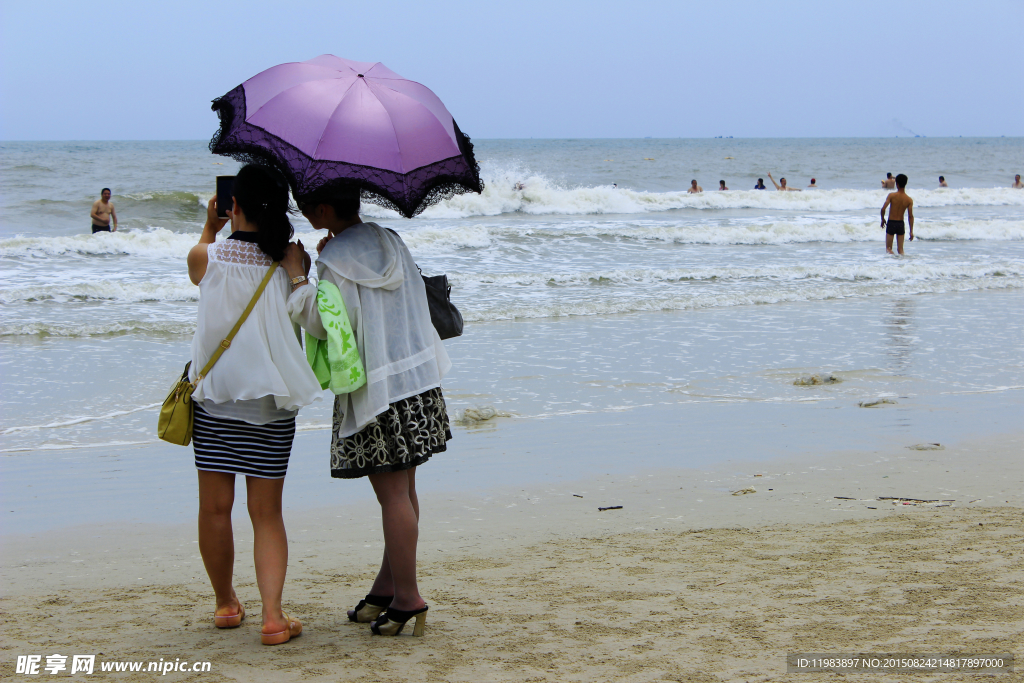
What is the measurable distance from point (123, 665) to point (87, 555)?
4.76 ft

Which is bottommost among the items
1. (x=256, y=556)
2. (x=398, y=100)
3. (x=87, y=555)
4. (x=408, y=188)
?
(x=87, y=555)

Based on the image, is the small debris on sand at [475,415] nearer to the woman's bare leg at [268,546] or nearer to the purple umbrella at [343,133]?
the woman's bare leg at [268,546]

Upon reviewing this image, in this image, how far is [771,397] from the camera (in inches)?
283

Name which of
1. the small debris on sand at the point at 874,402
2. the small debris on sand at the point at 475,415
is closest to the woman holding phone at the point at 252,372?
the small debris on sand at the point at 475,415

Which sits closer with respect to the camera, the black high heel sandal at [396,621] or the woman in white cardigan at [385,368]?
the woman in white cardigan at [385,368]

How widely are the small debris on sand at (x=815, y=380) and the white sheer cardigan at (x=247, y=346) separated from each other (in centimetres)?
578

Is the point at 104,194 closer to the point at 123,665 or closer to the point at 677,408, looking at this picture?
the point at 677,408

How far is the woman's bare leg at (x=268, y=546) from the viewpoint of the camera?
2934 mm

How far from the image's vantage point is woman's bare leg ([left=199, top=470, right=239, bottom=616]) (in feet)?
9.63

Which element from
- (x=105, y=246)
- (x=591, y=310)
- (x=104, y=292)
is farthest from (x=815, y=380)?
(x=105, y=246)

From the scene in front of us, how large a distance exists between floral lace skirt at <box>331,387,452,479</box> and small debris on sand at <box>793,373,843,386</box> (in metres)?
5.49

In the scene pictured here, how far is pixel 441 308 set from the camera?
124 inches

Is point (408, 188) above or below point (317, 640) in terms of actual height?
above

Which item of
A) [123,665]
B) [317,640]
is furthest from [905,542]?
[123,665]
